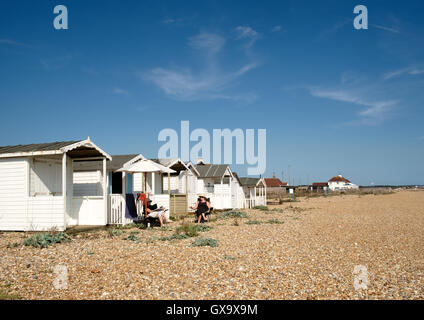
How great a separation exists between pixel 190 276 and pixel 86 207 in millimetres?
7815

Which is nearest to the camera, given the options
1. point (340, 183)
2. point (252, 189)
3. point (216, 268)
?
point (216, 268)

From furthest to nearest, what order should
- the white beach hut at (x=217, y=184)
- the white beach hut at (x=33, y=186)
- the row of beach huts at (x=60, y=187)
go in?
the white beach hut at (x=217, y=184)
the row of beach huts at (x=60, y=187)
the white beach hut at (x=33, y=186)

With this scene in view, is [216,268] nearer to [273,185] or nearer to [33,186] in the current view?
[33,186]

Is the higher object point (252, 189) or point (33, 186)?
point (33, 186)

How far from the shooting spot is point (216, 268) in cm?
689

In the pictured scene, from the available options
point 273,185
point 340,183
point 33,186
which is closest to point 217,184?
point 33,186

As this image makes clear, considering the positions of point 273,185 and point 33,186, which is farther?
point 273,185

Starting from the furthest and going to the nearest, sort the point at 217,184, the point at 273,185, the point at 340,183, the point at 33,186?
the point at 340,183 → the point at 273,185 → the point at 217,184 → the point at 33,186

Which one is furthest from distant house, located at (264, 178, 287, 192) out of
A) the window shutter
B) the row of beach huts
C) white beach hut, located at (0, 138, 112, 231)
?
white beach hut, located at (0, 138, 112, 231)

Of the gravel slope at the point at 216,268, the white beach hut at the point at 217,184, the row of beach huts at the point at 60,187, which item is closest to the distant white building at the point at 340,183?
the white beach hut at the point at 217,184

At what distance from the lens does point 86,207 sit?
12961 millimetres

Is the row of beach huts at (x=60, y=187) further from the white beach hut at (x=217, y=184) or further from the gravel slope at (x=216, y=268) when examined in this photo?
the white beach hut at (x=217, y=184)

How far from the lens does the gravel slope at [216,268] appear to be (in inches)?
218

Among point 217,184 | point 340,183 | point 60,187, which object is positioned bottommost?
point 340,183
